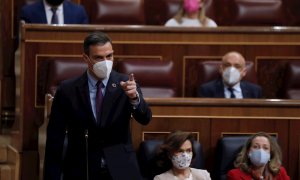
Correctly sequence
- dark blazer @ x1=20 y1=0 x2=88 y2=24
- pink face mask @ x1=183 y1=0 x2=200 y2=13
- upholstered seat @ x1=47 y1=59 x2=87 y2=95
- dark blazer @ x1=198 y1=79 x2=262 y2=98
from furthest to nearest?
Result: pink face mask @ x1=183 y1=0 x2=200 y2=13 < dark blazer @ x1=20 y1=0 x2=88 y2=24 < dark blazer @ x1=198 y1=79 x2=262 y2=98 < upholstered seat @ x1=47 y1=59 x2=87 y2=95

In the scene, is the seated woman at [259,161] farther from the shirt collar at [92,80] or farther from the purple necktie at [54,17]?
the purple necktie at [54,17]

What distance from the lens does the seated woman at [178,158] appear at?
7.29 ft

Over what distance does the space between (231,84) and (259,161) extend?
0.61m

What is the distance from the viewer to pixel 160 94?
111 inches

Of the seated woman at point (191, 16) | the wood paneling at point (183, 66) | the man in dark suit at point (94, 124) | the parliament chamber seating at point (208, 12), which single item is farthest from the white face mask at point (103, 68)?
the parliament chamber seating at point (208, 12)

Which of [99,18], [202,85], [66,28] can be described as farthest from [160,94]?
[99,18]

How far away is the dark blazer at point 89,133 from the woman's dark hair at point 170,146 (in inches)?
16.2

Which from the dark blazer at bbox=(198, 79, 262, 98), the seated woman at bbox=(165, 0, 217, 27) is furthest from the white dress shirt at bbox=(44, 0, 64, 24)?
the dark blazer at bbox=(198, 79, 262, 98)

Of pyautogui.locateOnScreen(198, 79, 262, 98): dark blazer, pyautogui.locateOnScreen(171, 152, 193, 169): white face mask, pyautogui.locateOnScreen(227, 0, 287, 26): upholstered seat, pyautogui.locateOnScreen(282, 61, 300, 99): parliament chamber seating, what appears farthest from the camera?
pyautogui.locateOnScreen(227, 0, 287, 26): upholstered seat

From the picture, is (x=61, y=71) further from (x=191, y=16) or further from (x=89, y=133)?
(x=89, y=133)

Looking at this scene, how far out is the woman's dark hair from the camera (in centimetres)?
223

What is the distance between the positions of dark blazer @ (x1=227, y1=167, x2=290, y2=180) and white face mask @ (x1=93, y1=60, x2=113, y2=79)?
2.20 feet

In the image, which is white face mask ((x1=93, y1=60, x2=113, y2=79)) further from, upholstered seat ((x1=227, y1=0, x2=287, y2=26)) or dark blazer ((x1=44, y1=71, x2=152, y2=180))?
upholstered seat ((x1=227, y1=0, x2=287, y2=26))

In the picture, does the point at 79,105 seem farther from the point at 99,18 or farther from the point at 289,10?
the point at 289,10
